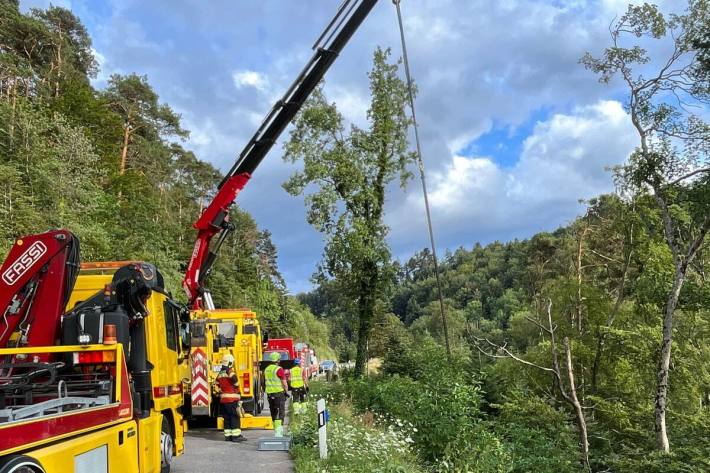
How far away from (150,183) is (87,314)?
37937 millimetres

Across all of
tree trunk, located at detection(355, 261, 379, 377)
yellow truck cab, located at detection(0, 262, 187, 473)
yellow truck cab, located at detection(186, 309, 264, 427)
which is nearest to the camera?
yellow truck cab, located at detection(0, 262, 187, 473)

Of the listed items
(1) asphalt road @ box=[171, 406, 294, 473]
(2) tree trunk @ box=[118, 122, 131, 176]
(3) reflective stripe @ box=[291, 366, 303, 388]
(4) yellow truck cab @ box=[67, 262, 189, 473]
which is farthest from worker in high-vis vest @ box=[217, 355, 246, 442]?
(2) tree trunk @ box=[118, 122, 131, 176]

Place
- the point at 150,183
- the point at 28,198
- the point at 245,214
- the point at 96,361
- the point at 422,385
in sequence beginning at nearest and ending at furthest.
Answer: the point at 96,361 → the point at 422,385 → the point at 28,198 → the point at 150,183 → the point at 245,214

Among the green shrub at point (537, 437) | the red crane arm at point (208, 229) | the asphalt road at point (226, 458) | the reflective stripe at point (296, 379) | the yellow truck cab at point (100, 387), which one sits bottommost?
the green shrub at point (537, 437)

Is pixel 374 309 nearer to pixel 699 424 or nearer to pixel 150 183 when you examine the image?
pixel 699 424

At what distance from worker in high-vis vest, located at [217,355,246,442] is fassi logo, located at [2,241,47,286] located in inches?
232

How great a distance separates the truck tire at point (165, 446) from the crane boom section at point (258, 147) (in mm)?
7661

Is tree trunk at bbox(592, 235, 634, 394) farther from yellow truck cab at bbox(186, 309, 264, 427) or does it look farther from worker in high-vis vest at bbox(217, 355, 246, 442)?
worker in high-vis vest at bbox(217, 355, 246, 442)

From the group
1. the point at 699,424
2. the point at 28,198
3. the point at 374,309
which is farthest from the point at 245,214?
the point at 699,424

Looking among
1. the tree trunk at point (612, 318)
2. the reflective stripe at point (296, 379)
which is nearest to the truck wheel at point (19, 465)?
the reflective stripe at point (296, 379)

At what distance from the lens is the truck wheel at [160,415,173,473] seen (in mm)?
8156

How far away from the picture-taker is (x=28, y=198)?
19.7 m

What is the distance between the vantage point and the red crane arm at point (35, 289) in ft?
22.0

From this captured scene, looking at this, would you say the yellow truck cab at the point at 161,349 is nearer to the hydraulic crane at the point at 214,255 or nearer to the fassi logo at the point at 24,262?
the fassi logo at the point at 24,262
